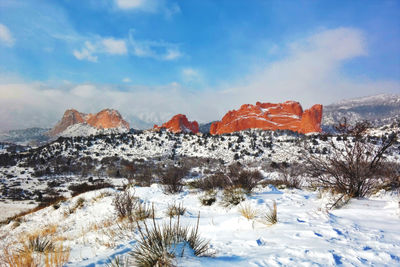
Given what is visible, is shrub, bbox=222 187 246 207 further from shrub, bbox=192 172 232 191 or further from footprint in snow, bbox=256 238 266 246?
footprint in snow, bbox=256 238 266 246

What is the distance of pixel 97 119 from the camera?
153 meters

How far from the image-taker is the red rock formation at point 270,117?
82438mm

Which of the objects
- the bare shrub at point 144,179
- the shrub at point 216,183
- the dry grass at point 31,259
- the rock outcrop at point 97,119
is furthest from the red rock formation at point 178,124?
the dry grass at point 31,259

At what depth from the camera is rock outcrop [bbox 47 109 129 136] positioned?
453 ft

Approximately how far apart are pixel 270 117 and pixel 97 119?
12415 centimetres

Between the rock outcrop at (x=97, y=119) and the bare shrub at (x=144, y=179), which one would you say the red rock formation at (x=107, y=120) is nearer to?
the rock outcrop at (x=97, y=119)

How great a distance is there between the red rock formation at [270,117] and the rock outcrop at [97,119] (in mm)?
66721

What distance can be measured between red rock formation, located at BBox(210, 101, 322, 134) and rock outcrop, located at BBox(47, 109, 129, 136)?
2627 inches

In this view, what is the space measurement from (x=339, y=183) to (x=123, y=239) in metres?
5.73

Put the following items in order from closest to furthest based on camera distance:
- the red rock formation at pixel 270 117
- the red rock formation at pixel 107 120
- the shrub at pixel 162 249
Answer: the shrub at pixel 162 249
the red rock formation at pixel 270 117
the red rock formation at pixel 107 120

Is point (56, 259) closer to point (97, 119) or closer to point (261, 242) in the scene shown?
point (261, 242)

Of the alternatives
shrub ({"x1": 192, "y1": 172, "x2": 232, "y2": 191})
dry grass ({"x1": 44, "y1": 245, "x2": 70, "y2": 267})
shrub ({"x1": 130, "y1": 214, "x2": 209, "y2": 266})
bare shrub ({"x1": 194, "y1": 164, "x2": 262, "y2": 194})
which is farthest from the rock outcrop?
shrub ({"x1": 130, "y1": 214, "x2": 209, "y2": 266})

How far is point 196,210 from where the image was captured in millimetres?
6516

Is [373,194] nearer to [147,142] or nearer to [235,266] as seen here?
[235,266]
